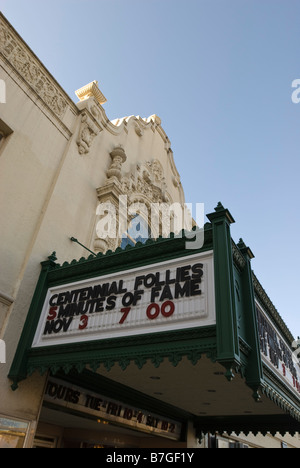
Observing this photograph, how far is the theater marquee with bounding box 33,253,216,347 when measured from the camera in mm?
5238

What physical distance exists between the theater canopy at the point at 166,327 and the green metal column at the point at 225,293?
0.05 ft

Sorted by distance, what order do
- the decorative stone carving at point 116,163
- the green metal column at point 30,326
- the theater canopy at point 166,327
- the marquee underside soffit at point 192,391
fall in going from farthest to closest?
the decorative stone carving at point 116,163 → the green metal column at point 30,326 → the marquee underside soffit at point 192,391 → the theater canopy at point 166,327

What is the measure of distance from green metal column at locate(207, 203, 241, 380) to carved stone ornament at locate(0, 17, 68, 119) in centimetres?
662

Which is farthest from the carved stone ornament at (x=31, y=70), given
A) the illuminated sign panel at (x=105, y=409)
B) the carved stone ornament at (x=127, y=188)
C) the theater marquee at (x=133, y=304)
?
the illuminated sign panel at (x=105, y=409)

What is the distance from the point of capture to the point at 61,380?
7121 millimetres

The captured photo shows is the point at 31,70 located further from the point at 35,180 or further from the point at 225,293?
the point at 225,293

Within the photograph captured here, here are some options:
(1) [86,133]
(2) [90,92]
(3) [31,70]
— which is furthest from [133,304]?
(2) [90,92]

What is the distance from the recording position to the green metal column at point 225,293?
4484 mm

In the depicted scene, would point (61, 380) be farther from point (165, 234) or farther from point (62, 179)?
point (165, 234)

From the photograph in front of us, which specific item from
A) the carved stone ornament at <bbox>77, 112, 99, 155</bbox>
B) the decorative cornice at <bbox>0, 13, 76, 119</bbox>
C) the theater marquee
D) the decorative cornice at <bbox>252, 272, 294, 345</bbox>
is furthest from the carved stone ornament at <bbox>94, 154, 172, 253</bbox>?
the decorative cornice at <bbox>252, 272, 294, 345</bbox>

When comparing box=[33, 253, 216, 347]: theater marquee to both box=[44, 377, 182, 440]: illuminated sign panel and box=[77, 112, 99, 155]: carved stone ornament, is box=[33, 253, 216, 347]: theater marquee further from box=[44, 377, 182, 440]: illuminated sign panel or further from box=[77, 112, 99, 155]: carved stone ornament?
box=[77, 112, 99, 155]: carved stone ornament

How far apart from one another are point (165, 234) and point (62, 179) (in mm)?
6354

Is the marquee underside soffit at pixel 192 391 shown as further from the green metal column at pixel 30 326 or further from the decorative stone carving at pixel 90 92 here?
the decorative stone carving at pixel 90 92

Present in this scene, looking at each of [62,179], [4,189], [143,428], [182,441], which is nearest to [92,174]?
[62,179]
